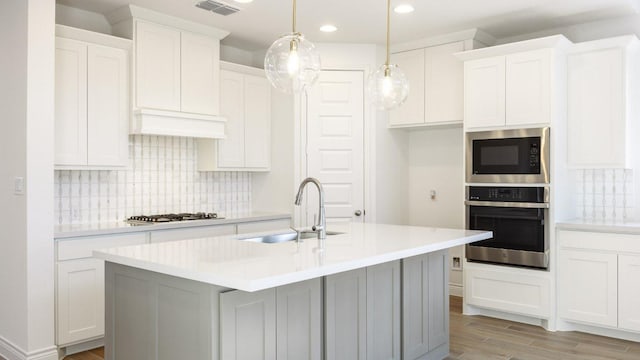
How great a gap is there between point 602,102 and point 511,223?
1216mm

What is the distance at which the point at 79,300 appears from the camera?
3709 mm

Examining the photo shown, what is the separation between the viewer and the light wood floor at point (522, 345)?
12.0ft

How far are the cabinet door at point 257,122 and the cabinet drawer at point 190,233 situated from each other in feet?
2.77

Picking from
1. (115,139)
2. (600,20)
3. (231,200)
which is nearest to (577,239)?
(600,20)

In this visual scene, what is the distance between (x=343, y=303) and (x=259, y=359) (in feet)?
2.12

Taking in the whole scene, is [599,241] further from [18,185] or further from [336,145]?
[18,185]

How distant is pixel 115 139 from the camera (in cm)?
416

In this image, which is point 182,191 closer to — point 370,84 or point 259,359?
point 370,84

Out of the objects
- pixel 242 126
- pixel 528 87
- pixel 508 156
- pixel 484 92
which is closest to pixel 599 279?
pixel 508 156

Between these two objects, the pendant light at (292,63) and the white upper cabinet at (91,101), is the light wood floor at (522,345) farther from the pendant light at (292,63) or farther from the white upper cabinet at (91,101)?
the pendant light at (292,63)

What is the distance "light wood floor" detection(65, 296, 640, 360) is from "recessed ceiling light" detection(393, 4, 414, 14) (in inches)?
103

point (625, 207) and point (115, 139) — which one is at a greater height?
point (115, 139)

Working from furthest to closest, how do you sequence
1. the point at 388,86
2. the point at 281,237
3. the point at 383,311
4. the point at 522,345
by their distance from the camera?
the point at 522,345, the point at 388,86, the point at 281,237, the point at 383,311

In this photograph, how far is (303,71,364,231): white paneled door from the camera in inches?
205
